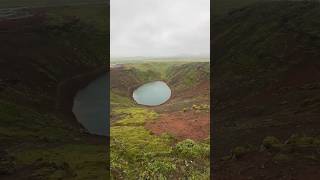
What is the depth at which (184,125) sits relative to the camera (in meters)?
49.5

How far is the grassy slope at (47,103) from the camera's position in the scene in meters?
32.7

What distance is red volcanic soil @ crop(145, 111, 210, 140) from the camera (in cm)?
4667

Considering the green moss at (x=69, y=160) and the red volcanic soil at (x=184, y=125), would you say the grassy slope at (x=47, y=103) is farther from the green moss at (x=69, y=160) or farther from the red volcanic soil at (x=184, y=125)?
the red volcanic soil at (x=184, y=125)

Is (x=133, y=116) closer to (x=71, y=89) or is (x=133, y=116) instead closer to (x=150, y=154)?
(x=71, y=89)

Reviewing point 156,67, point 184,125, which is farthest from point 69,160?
point 156,67

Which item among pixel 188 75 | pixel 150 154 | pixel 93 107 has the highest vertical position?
pixel 188 75

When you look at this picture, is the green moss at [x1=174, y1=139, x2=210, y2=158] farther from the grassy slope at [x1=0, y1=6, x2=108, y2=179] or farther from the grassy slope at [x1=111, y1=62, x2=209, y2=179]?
the grassy slope at [x1=0, y1=6, x2=108, y2=179]

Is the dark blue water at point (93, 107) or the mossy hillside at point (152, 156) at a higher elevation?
the dark blue water at point (93, 107)

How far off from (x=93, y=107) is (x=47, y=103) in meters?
6.46

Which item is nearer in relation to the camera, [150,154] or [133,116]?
[150,154]

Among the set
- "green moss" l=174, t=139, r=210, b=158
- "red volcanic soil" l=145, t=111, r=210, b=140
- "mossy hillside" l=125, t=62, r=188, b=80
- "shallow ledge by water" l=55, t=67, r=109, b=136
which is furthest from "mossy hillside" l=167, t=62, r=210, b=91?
"green moss" l=174, t=139, r=210, b=158
